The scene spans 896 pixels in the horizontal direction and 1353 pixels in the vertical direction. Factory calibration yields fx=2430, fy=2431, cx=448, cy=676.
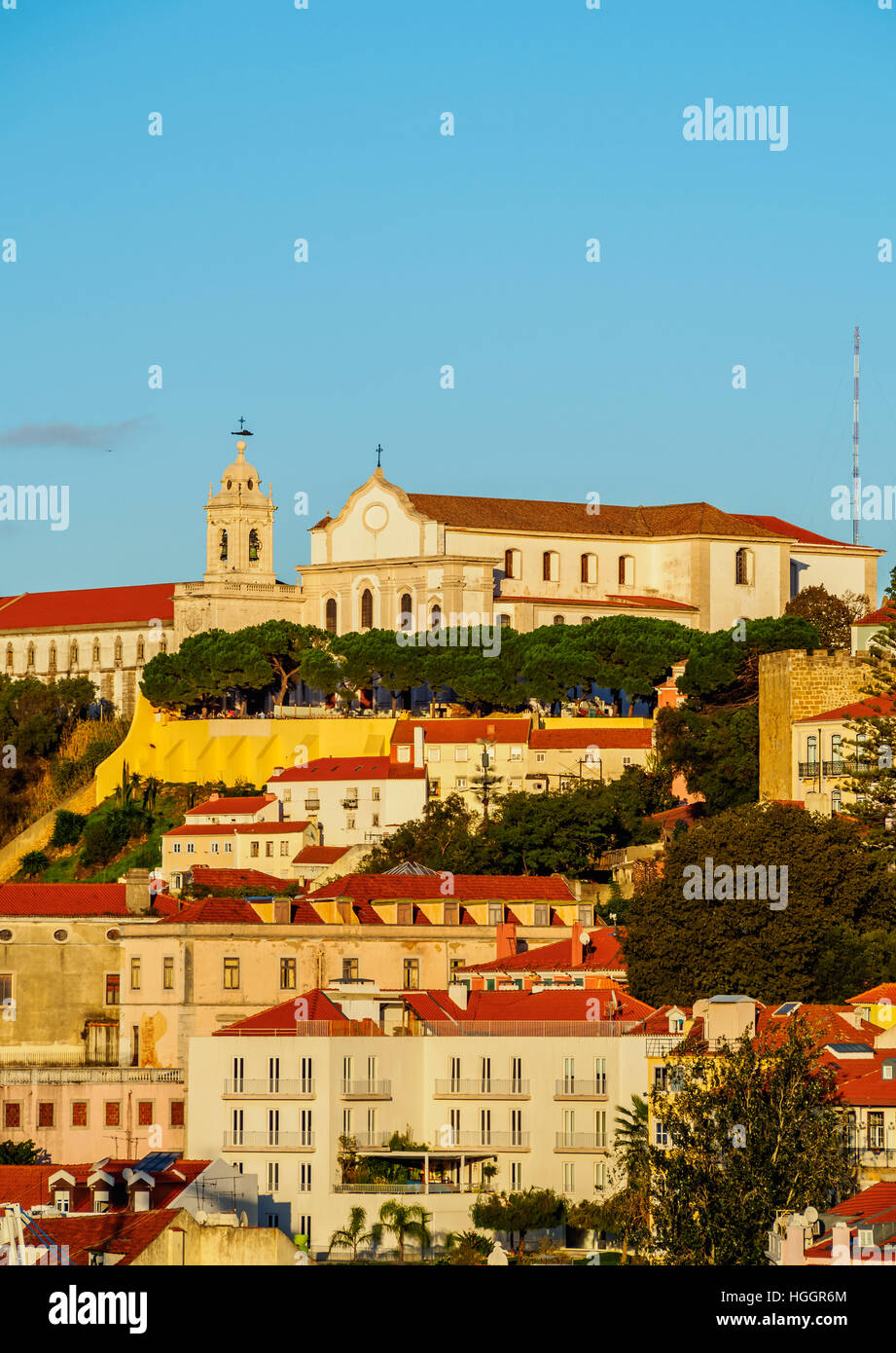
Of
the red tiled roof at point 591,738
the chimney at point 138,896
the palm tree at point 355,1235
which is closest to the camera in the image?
the palm tree at point 355,1235

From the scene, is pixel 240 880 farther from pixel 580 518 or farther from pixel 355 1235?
pixel 580 518

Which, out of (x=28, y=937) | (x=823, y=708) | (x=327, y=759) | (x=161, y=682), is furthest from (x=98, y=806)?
(x=823, y=708)

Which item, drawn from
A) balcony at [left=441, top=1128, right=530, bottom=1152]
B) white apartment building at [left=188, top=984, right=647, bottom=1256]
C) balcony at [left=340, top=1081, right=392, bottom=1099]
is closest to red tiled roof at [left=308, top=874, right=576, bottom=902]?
white apartment building at [left=188, top=984, right=647, bottom=1256]

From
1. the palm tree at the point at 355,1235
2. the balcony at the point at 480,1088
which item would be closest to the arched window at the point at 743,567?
the balcony at the point at 480,1088

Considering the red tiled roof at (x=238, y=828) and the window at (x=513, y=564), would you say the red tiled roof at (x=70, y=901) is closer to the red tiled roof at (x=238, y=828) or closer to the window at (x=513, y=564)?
the red tiled roof at (x=238, y=828)

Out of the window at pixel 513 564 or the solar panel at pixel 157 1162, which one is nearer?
the solar panel at pixel 157 1162

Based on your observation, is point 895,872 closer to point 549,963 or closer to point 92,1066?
point 549,963

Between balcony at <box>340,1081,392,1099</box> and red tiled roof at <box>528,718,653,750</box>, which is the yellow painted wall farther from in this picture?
balcony at <box>340,1081,392,1099</box>
